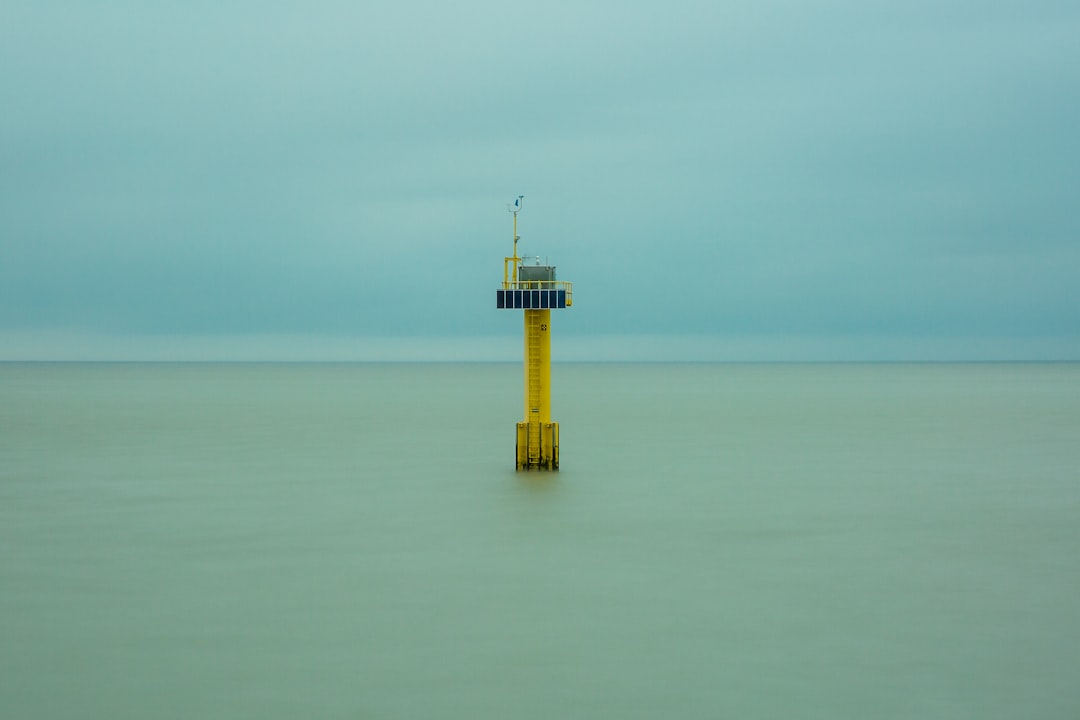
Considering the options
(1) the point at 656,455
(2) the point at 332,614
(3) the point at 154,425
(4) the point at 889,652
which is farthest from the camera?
(3) the point at 154,425

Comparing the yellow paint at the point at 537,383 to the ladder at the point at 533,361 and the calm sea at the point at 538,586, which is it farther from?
the calm sea at the point at 538,586

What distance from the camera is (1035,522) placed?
22.0 metres

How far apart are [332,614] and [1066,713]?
8646 mm

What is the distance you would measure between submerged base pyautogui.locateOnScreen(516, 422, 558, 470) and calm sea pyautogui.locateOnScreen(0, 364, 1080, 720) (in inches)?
24.9

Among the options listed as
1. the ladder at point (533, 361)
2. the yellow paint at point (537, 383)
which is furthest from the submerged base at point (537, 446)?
the ladder at point (533, 361)

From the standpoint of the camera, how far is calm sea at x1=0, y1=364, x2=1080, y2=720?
37.8 feet

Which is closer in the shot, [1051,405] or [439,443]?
[439,443]

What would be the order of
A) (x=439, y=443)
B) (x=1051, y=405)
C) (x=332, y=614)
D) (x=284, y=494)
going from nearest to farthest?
(x=332, y=614) → (x=284, y=494) → (x=439, y=443) → (x=1051, y=405)

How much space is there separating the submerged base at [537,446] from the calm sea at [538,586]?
0.63m

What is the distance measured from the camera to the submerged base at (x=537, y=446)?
26.9 m

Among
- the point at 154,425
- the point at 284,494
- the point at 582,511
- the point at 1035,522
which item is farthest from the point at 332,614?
the point at 154,425

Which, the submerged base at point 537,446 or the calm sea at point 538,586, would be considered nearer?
the calm sea at point 538,586

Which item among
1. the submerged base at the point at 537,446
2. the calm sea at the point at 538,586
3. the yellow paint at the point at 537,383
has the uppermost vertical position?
the yellow paint at the point at 537,383

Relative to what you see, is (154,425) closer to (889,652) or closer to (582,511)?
(582,511)
